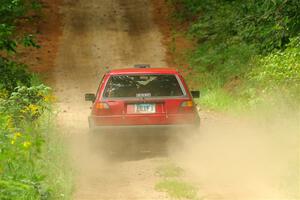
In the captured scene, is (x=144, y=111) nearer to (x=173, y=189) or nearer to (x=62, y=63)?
(x=173, y=189)

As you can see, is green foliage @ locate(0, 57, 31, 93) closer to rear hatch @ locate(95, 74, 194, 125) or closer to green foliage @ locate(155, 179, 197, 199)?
rear hatch @ locate(95, 74, 194, 125)

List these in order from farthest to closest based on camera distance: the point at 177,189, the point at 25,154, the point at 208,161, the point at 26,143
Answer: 1. the point at 208,161
2. the point at 177,189
3. the point at 25,154
4. the point at 26,143

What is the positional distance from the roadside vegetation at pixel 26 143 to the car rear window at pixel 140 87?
1.34 meters

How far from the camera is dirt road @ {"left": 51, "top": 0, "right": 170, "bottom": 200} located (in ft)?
32.8

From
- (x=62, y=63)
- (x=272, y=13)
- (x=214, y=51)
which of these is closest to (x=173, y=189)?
(x=272, y=13)

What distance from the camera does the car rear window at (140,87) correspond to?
1254cm

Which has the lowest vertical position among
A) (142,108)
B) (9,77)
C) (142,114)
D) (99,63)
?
(142,114)

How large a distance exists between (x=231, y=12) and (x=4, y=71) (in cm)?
1631

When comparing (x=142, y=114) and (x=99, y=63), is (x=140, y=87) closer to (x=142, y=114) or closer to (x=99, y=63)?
(x=142, y=114)

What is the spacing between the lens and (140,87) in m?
12.7

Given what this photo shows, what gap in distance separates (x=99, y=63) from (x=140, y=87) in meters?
14.4

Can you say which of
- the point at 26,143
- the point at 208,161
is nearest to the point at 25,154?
the point at 26,143

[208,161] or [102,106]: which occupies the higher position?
[102,106]

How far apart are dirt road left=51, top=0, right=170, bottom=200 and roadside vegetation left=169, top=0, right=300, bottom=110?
74.9 inches
